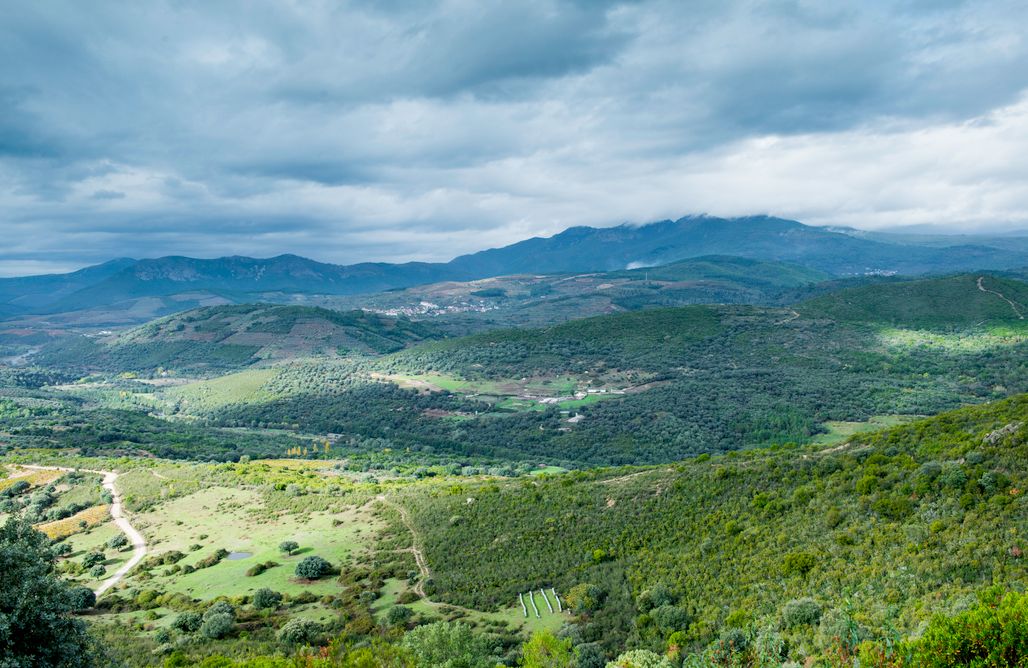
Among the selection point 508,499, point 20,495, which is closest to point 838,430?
point 508,499

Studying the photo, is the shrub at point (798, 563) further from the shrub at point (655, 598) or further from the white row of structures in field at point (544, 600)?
the white row of structures in field at point (544, 600)

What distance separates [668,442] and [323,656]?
299ft

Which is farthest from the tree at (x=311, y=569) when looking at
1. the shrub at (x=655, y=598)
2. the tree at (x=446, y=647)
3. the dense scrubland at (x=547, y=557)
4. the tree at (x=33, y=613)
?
the shrub at (x=655, y=598)

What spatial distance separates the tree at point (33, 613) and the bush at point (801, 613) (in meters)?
28.8

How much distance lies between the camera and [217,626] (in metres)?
31.8

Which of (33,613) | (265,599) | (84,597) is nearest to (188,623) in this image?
(265,599)

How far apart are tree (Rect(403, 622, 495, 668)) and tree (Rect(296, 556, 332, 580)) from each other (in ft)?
49.3

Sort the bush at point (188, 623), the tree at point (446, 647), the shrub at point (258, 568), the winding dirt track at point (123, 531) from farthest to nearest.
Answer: the winding dirt track at point (123, 531), the shrub at point (258, 568), the bush at point (188, 623), the tree at point (446, 647)

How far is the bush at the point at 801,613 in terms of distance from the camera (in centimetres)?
2316

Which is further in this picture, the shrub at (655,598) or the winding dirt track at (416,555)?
the winding dirt track at (416,555)

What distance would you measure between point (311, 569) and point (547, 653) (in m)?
21.5

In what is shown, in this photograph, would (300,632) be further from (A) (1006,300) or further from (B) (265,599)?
(A) (1006,300)

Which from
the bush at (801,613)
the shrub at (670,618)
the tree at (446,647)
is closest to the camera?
the bush at (801,613)

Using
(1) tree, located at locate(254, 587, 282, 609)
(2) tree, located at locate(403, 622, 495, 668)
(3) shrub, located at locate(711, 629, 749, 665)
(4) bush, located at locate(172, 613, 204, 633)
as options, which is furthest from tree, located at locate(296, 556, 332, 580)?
(3) shrub, located at locate(711, 629, 749, 665)
